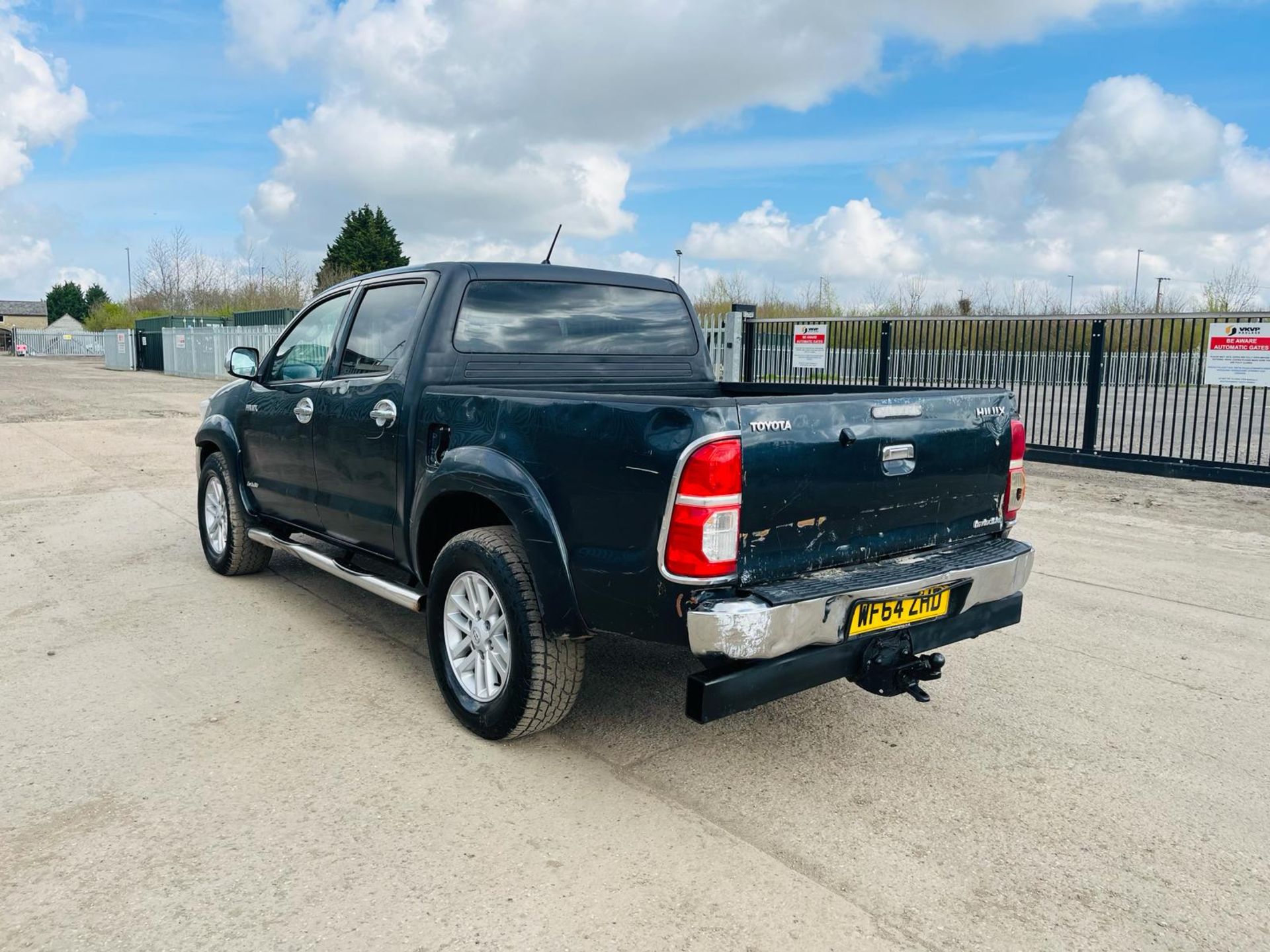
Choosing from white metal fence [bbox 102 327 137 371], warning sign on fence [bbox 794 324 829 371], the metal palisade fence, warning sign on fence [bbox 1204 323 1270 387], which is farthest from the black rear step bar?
white metal fence [bbox 102 327 137 371]

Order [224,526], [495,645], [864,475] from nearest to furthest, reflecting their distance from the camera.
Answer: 1. [864,475]
2. [495,645]
3. [224,526]

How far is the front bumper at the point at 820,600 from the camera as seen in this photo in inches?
119

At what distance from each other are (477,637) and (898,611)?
1.62 m

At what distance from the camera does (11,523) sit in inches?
330

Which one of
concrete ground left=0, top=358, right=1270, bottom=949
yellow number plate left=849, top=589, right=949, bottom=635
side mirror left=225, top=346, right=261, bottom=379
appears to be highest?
side mirror left=225, top=346, right=261, bottom=379

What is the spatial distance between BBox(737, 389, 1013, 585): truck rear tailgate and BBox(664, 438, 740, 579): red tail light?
52mm

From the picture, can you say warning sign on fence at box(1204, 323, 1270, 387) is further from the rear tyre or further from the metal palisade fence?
the rear tyre

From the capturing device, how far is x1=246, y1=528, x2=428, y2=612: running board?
4352mm

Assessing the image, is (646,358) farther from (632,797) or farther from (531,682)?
(632,797)

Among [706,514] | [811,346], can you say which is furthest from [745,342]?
[706,514]

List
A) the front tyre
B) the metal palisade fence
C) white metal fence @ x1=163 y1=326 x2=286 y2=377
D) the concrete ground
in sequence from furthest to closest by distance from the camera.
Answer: white metal fence @ x1=163 y1=326 x2=286 y2=377 → the metal palisade fence → the front tyre → the concrete ground

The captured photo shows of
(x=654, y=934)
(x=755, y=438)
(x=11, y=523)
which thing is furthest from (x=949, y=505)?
(x=11, y=523)

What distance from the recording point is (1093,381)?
38.3 feet

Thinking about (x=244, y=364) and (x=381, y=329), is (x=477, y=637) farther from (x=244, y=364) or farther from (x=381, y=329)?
(x=244, y=364)
